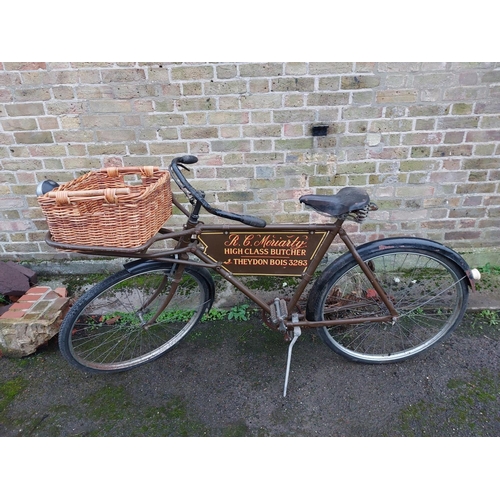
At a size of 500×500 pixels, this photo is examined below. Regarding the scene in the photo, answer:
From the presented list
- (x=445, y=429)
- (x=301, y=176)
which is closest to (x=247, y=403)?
(x=445, y=429)

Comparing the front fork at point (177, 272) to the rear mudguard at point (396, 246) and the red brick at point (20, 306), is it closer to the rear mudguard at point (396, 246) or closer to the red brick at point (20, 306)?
the rear mudguard at point (396, 246)

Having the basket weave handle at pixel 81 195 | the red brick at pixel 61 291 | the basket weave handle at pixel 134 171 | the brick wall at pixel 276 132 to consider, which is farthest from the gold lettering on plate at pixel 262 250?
the red brick at pixel 61 291

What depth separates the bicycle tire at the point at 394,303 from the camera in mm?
2424

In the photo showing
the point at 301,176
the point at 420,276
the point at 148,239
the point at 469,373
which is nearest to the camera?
the point at 148,239

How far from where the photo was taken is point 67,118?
2.88 m

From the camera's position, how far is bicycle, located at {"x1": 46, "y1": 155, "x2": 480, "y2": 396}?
2246 mm

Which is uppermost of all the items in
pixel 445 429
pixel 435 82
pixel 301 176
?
pixel 435 82

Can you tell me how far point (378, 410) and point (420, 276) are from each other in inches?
54.1

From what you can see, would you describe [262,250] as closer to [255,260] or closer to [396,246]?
[255,260]

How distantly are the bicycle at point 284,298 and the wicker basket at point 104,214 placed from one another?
0.19 ft

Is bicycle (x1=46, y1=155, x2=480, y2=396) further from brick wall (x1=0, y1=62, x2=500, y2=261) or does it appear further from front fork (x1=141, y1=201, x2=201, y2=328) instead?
brick wall (x1=0, y1=62, x2=500, y2=261)

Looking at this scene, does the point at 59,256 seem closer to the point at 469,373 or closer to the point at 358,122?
the point at 358,122

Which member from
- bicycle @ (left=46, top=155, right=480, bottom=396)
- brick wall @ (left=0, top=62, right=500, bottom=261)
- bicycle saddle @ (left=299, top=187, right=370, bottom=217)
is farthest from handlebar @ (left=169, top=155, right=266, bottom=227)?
brick wall @ (left=0, top=62, right=500, bottom=261)

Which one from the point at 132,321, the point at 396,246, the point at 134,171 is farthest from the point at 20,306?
the point at 396,246
